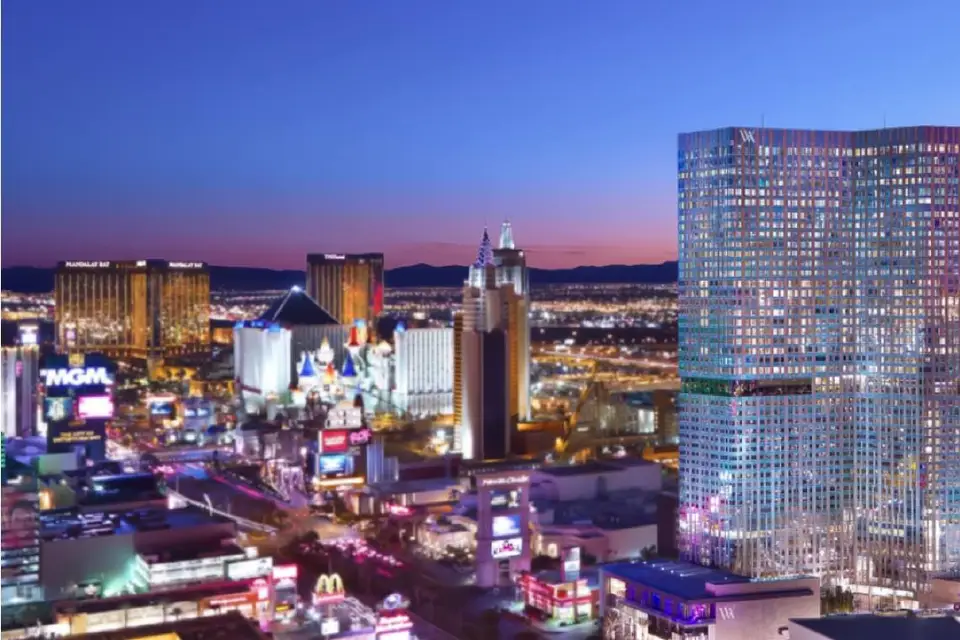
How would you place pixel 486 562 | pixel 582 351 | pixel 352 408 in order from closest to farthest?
1. pixel 486 562
2. pixel 352 408
3. pixel 582 351

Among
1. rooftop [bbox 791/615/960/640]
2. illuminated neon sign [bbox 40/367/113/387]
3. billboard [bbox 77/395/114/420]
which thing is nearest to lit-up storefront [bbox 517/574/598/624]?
rooftop [bbox 791/615/960/640]

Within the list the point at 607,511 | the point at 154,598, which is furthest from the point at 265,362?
the point at 154,598

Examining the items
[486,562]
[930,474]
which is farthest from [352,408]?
[930,474]

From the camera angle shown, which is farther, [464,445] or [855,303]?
[464,445]

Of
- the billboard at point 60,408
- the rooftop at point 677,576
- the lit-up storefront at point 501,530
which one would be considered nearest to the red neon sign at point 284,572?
the lit-up storefront at point 501,530

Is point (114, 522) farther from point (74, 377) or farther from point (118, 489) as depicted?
point (74, 377)

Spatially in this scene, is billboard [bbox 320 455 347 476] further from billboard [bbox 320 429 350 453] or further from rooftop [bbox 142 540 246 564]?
rooftop [bbox 142 540 246 564]

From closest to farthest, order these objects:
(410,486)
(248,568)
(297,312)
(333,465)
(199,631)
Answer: (199,631) → (248,568) → (410,486) → (333,465) → (297,312)

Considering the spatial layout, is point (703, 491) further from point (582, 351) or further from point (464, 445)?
point (582, 351)
